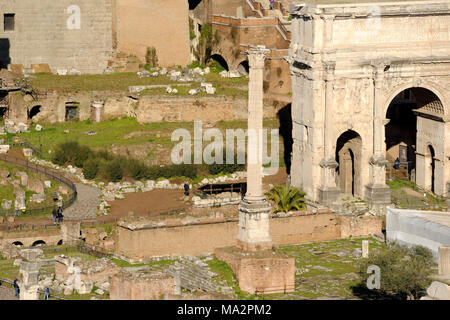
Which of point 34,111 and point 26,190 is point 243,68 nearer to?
point 34,111

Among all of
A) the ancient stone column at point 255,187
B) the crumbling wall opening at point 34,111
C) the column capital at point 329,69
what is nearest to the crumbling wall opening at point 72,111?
the crumbling wall opening at point 34,111

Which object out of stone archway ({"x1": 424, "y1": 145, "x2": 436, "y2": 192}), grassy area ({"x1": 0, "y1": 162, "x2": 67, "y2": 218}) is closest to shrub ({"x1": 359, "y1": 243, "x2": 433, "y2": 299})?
stone archway ({"x1": 424, "y1": 145, "x2": 436, "y2": 192})

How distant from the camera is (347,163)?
73.7 m

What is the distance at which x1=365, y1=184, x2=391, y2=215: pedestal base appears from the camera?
70.9m

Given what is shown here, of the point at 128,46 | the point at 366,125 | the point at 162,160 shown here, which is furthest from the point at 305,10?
the point at 128,46

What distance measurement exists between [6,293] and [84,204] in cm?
1423

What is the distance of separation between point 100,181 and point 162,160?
4110 millimetres

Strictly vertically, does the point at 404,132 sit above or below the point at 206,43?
below

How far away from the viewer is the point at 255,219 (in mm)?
59469

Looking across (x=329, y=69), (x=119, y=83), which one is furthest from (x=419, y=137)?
(x=119, y=83)

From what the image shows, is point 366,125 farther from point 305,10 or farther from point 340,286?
point 340,286

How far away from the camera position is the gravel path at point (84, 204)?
68750 millimetres

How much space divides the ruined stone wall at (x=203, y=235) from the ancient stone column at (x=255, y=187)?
4.40 m

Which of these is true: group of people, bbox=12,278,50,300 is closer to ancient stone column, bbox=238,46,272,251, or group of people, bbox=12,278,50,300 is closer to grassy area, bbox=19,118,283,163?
ancient stone column, bbox=238,46,272,251
